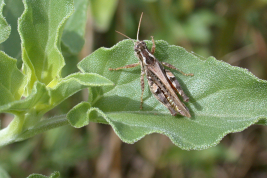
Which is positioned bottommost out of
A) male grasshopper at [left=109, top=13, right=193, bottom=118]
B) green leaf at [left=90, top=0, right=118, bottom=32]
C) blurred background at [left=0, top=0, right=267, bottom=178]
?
blurred background at [left=0, top=0, right=267, bottom=178]

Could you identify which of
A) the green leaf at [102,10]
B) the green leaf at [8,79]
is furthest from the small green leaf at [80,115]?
the green leaf at [102,10]

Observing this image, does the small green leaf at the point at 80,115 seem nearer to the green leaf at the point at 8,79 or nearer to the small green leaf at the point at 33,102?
the small green leaf at the point at 33,102

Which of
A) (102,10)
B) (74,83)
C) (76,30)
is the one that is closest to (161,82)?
(76,30)

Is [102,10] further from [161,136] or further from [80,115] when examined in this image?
[80,115]

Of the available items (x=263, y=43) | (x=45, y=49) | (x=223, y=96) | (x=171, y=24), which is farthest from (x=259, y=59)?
(x=45, y=49)

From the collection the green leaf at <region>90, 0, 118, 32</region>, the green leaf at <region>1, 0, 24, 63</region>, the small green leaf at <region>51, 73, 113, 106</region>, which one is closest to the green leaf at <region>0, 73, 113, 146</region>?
the small green leaf at <region>51, 73, 113, 106</region>

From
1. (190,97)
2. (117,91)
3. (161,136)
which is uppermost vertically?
(117,91)

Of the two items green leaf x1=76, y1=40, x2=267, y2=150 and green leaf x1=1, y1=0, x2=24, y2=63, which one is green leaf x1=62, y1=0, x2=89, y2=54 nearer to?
green leaf x1=1, y1=0, x2=24, y2=63
